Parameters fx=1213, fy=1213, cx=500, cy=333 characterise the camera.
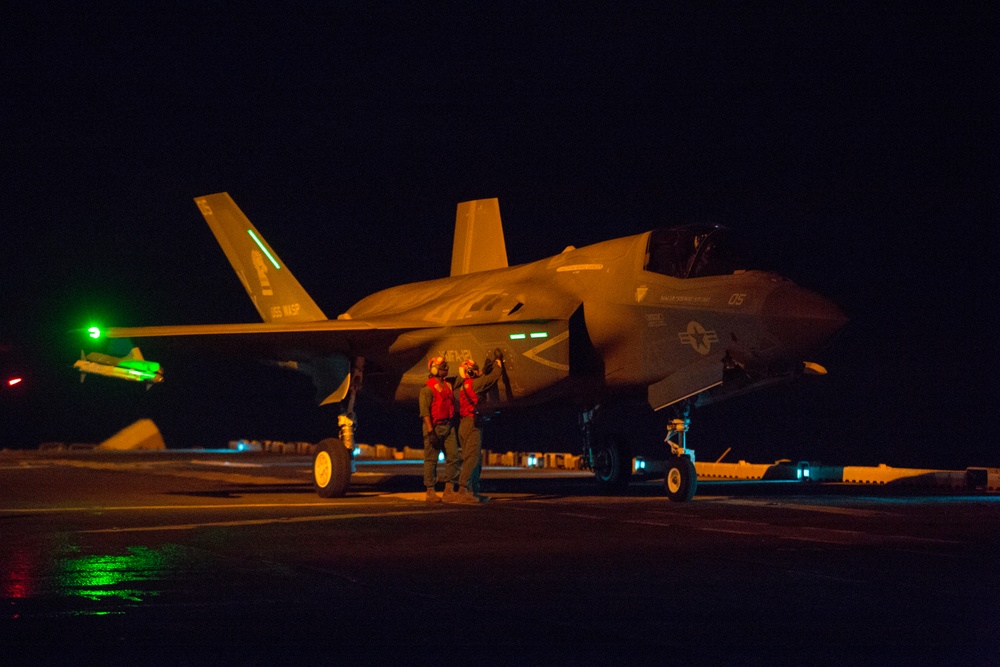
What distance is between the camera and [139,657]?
5219mm

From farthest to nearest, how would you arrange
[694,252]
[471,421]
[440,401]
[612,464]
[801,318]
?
[612,464], [471,421], [440,401], [694,252], [801,318]

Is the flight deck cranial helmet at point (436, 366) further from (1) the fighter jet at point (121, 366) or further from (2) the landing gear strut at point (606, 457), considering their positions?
(1) the fighter jet at point (121, 366)

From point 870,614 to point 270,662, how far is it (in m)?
3.12

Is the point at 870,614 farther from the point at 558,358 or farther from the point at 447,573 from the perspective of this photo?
the point at 558,358

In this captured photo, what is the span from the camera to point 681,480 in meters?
14.6

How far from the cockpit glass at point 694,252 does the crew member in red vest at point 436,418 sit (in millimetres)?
2973

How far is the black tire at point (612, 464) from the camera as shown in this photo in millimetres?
18234

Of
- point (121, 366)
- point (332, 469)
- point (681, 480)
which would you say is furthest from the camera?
point (121, 366)

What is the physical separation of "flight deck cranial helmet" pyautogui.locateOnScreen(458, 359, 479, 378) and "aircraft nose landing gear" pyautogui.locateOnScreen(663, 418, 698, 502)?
2699 millimetres

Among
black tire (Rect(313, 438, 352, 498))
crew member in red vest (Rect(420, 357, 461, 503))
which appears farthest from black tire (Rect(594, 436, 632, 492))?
black tire (Rect(313, 438, 352, 498))

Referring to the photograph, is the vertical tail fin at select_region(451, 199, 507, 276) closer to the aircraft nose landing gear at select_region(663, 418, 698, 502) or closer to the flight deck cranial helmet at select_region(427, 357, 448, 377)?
the flight deck cranial helmet at select_region(427, 357, 448, 377)

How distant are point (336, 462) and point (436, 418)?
6.37 feet

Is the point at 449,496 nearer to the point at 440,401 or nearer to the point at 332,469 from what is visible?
the point at 440,401

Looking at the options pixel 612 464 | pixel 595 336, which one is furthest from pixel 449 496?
pixel 612 464
